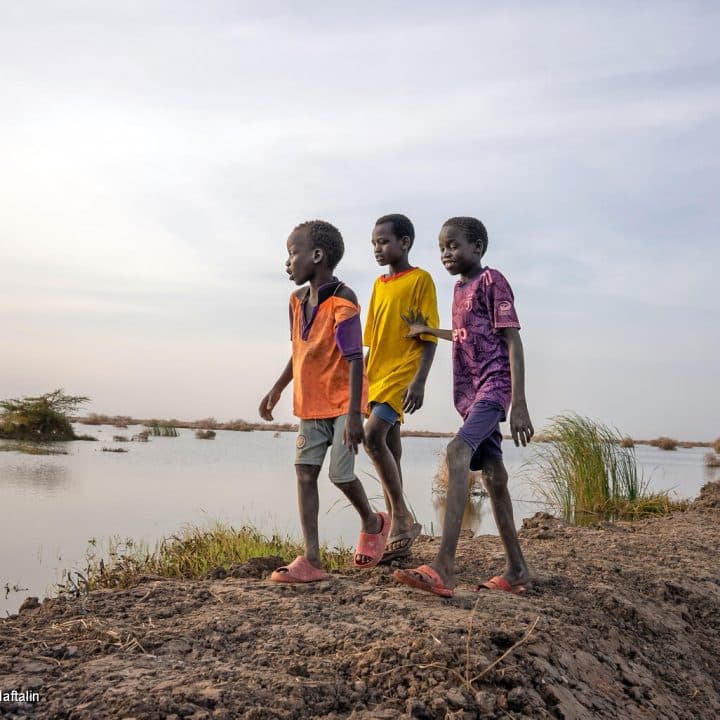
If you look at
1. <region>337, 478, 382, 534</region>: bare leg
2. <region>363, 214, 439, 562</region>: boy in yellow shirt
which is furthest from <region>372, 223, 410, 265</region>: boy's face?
<region>337, 478, 382, 534</region>: bare leg

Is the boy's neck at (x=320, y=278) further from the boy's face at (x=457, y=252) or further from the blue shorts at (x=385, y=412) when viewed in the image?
the blue shorts at (x=385, y=412)

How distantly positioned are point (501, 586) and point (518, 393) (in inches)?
40.4

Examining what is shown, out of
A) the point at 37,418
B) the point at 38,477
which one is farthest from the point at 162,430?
the point at 38,477

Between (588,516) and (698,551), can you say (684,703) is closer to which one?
(698,551)

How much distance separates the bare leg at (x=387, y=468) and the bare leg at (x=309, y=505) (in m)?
0.53

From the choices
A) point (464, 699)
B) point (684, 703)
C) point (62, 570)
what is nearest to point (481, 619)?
point (464, 699)

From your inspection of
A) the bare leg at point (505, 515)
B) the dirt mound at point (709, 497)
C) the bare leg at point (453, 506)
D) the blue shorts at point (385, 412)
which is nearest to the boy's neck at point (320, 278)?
the blue shorts at point (385, 412)

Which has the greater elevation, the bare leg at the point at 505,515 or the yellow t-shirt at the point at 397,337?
the yellow t-shirt at the point at 397,337

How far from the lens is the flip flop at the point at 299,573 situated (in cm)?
393

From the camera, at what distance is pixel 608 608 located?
4.02 m

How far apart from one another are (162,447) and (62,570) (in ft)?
37.5

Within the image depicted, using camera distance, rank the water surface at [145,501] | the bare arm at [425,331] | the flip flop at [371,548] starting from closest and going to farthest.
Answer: the bare arm at [425,331] < the flip flop at [371,548] < the water surface at [145,501]

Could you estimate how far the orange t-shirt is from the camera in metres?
4.15

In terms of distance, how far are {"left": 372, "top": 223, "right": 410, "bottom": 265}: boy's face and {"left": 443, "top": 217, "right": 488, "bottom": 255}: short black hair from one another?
0.74 meters
